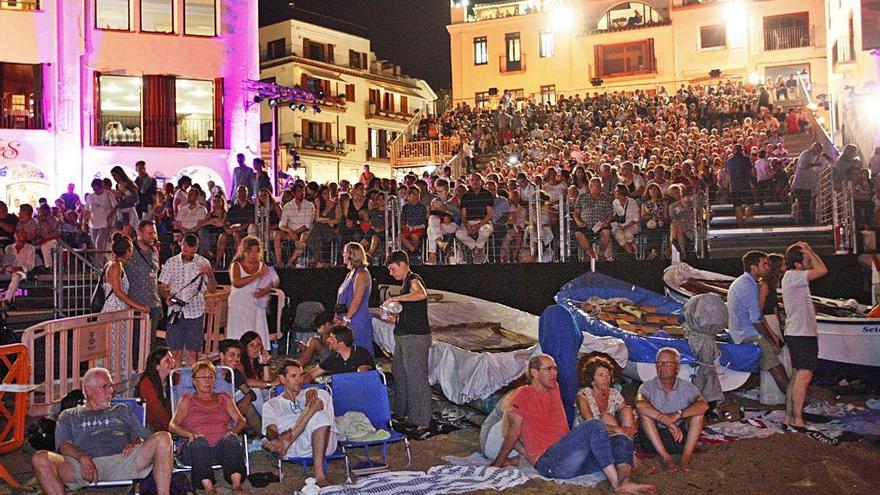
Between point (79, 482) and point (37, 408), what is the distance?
108 inches

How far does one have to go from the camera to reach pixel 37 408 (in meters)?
9.31

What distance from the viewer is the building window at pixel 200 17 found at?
28.1m

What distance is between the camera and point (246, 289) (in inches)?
419

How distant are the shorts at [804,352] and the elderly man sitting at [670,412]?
1.68 meters

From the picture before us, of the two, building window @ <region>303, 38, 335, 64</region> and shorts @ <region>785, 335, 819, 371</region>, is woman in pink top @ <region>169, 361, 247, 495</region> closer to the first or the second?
shorts @ <region>785, 335, 819, 371</region>

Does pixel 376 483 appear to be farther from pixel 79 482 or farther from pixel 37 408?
pixel 37 408

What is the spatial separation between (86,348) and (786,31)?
4121 cm

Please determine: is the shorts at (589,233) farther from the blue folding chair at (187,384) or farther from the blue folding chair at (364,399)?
the blue folding chair at (187,384)

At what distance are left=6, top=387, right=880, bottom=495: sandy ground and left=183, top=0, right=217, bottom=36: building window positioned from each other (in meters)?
21.1

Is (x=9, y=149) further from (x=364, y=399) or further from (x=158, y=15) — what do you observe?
(x=364, y=399)

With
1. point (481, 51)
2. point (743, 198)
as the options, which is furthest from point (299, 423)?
point (481, 51)

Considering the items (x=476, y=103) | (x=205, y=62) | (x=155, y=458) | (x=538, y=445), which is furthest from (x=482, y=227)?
(x=476, y=103)

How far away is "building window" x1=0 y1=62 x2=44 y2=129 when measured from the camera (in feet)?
84.2

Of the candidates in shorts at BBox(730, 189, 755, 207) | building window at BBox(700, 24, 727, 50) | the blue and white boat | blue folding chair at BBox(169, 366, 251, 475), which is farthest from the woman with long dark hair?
building window at BBox(700, 24, 727, 50)
